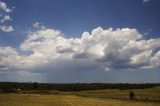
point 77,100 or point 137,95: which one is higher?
point 137,95

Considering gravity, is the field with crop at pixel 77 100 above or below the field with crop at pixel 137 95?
below

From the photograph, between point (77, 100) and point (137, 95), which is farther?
point (137, 95)

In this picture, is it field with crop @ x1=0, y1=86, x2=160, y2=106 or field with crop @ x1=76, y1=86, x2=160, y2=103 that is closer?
field with crop @ x1=0, y1=86, x2=160, y2=106

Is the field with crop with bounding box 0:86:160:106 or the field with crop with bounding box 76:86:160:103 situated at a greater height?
the field with crop with bounding box 76:86:160:103

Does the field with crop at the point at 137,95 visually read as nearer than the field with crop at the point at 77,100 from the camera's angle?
No
